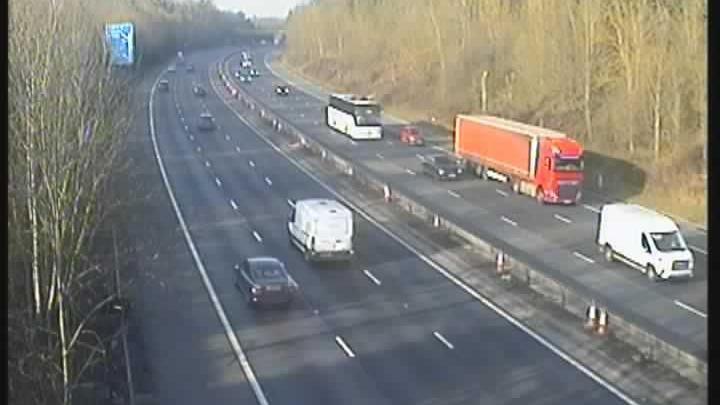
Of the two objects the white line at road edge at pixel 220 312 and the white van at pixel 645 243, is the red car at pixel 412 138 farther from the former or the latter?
the white van at pixel 645 243

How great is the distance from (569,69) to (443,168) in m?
6.42

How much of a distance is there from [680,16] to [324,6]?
151ft

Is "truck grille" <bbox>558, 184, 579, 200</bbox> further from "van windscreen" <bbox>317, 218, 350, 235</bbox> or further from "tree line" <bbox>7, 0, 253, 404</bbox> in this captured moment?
"tree line" <bbox>7, 0, 253, 404</bbox>

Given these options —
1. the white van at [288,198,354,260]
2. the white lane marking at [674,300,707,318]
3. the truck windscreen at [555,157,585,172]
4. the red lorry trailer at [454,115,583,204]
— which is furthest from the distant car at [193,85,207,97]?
the white lane marking at [674,300,707,318]

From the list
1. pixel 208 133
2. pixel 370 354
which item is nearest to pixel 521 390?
pixel 370 354

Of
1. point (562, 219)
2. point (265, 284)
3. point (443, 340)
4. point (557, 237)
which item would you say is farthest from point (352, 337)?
point (562, 219)

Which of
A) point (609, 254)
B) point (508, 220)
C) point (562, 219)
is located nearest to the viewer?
point (609, 254)

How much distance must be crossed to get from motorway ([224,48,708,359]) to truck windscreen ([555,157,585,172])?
74cm

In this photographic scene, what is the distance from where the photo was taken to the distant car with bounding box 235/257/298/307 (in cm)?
1414

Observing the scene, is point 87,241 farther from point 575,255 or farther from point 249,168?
point 249,168

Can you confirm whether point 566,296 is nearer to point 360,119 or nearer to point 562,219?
point 562,219

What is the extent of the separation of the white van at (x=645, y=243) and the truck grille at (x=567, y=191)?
4.52m

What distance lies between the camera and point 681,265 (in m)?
15.5

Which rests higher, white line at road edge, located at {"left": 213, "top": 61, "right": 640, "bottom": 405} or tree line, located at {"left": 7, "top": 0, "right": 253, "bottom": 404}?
tree line, located at {"left": 7, "top": 0, "right": 253, "bottom": 404}
